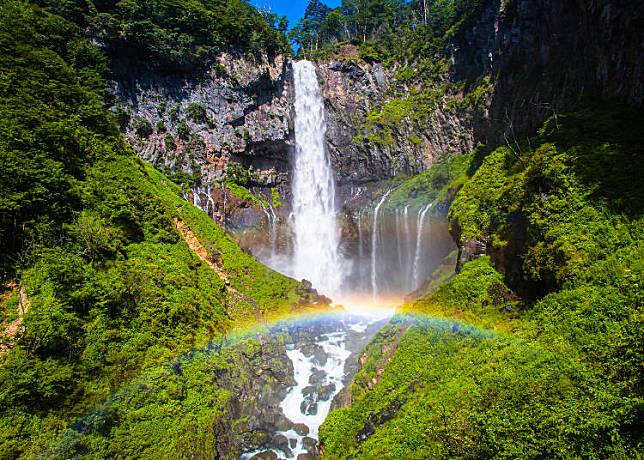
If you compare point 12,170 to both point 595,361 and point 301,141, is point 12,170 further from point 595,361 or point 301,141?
point 301,141

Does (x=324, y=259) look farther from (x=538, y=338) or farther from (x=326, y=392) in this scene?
(x=538, y=338)

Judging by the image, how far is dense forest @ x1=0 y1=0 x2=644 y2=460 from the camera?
5.99m

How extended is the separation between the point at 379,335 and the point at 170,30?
31.0 meters

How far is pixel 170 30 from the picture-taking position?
29.6 metres

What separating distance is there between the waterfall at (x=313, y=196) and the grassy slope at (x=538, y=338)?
798 inches

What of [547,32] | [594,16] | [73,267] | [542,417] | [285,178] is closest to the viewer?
[542,417]

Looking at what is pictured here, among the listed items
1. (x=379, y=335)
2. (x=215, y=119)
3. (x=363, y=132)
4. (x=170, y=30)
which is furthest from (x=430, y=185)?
(x=170, y=30)

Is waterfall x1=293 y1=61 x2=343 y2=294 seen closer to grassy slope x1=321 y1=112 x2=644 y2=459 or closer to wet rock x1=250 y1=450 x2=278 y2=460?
wet rock x1=250 y1=450 x2=278 y2=460

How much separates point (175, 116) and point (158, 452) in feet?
96.0

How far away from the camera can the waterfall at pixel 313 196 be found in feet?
106

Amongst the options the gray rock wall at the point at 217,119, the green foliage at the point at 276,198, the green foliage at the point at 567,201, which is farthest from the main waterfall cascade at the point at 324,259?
A: the green foliage at the point at 567,201

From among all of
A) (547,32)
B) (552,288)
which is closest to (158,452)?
(552,288)

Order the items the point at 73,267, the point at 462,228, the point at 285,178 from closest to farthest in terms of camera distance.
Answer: the point at 73,267 < the point at 462,228 < the point at 285,178

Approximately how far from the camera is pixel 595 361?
221 inches
